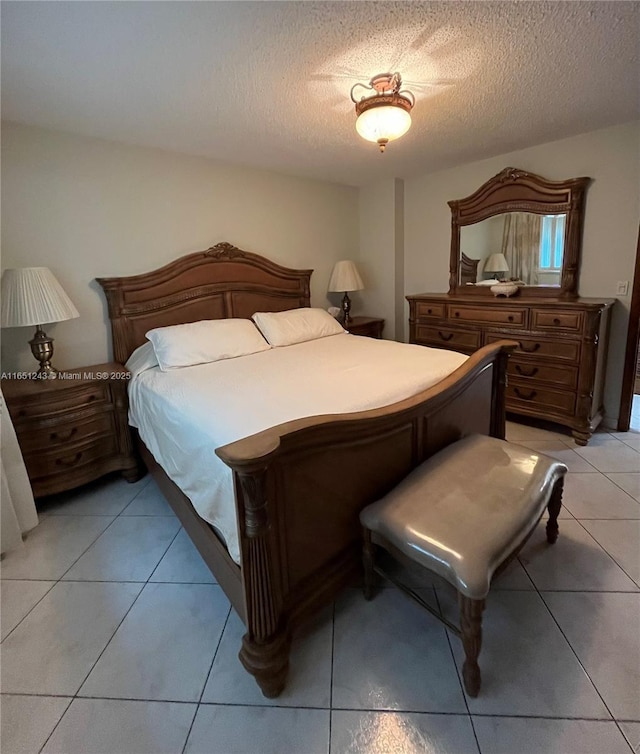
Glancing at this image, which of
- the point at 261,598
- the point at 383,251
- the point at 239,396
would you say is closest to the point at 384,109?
the point at 239,396

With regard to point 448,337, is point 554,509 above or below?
below

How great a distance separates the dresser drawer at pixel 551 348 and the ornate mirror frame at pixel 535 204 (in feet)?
1.50

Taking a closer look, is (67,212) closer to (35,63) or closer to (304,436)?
(35,63)

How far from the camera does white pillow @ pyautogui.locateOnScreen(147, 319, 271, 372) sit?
2.53 m

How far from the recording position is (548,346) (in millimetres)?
2982

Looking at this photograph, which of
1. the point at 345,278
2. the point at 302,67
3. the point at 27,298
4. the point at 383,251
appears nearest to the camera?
the point at 302,67

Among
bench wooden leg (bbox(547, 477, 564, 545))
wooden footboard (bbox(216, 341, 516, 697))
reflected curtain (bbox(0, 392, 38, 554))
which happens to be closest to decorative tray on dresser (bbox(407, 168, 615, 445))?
bench wooden leg (bbox(547, 477, 564, 545))

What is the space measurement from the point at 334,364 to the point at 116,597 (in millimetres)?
1566

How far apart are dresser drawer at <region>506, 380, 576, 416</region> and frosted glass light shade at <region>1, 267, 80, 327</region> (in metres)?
3.31

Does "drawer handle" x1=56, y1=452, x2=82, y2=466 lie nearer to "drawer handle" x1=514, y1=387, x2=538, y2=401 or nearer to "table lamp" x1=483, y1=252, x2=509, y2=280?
"drawer handle" x1=514, y1=387, x2=538, y2=401

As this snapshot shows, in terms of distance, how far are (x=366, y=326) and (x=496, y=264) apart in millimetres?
1314

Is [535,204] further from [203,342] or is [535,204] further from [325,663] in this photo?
[325,663]

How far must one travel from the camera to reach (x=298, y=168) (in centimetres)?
350

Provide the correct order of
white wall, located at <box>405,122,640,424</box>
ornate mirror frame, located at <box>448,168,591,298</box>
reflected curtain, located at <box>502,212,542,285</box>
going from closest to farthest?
white wall, located at <box>405,122,640,424</box> → ornate mirror frame, located at <box>448,168,591,298</box> → reflected curtain, located at <box>502,212,542,285</box>
